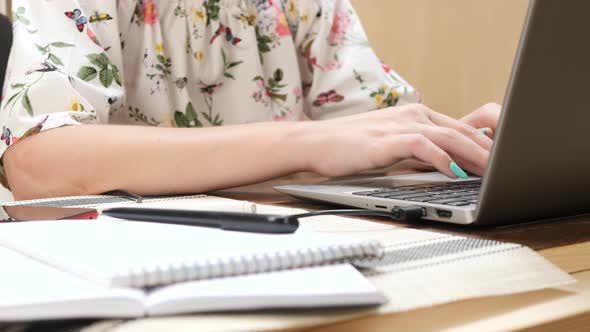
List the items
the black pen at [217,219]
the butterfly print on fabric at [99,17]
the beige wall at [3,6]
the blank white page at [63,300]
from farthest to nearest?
1. the beige wall at [3,6]
2. the butterfly print on fabric at [99,17]
3. the black pen at [217,219]
4. the blank white page at [63,300]

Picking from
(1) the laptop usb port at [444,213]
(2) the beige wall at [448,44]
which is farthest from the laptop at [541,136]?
(2) the beige wall at [448,44]

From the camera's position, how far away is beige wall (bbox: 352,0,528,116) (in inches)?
70.1

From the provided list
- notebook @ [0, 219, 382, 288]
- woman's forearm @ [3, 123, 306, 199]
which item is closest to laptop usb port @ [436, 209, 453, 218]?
notebook @ [0, 219, 382, 288]

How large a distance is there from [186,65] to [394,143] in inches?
20.6

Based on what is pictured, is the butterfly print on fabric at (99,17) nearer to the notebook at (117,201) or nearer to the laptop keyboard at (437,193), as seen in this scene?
the notebook at (117,201)

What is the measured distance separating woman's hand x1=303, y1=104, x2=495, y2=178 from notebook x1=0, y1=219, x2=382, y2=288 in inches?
12.8

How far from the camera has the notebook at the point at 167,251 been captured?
297 millimetres

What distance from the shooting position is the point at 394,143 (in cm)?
71

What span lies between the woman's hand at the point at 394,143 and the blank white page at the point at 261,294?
0.41m

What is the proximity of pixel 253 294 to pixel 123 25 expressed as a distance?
841 millimetres

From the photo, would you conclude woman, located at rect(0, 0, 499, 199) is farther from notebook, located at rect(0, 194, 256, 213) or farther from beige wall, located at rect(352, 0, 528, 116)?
beige wall, located at rect(352, 0, 528, 116)

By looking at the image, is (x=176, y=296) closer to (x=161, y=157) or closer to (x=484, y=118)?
(x=161, y=157)

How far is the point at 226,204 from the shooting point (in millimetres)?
550

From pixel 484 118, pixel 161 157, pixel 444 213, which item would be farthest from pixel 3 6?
pixel 444 213
